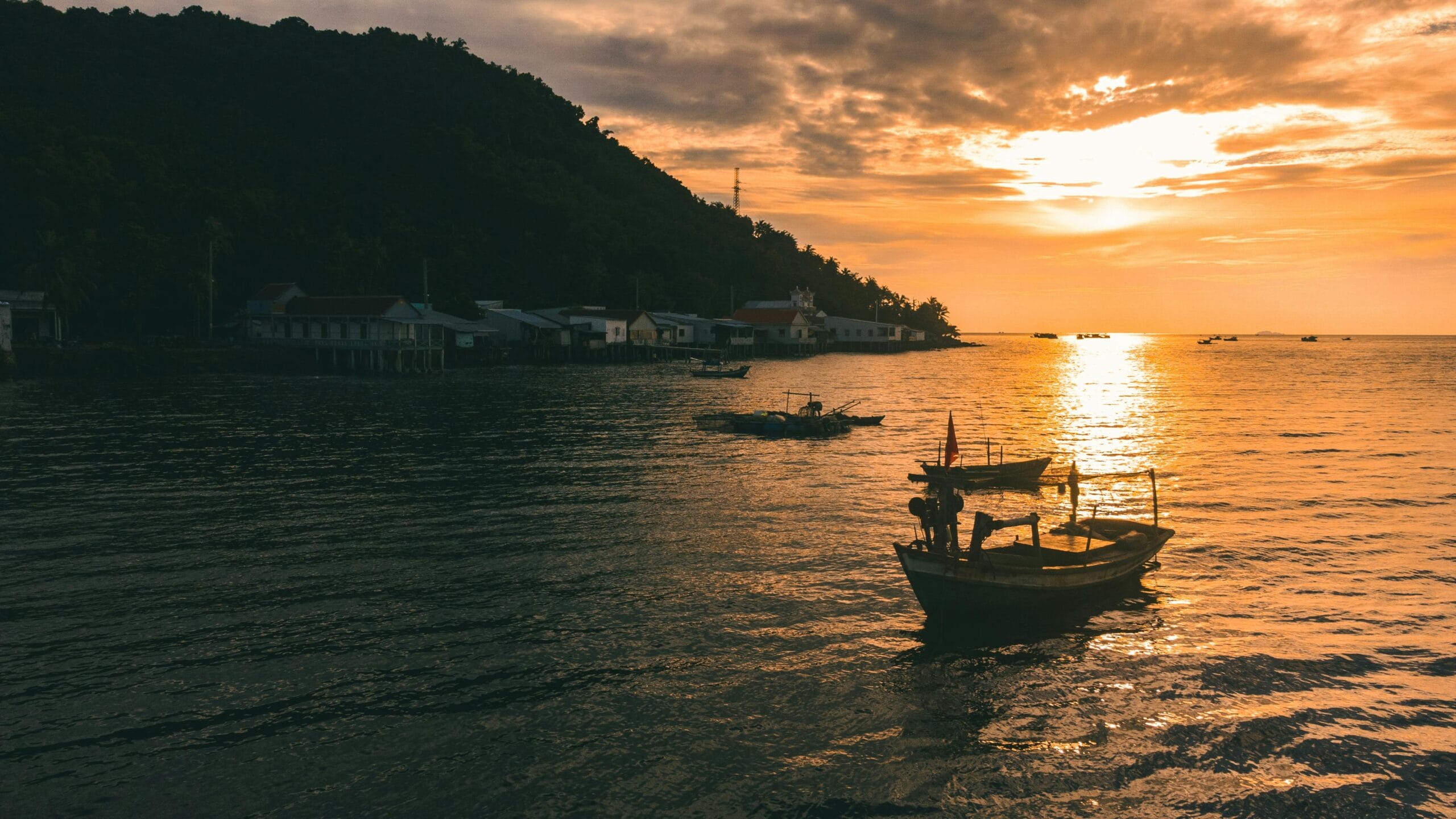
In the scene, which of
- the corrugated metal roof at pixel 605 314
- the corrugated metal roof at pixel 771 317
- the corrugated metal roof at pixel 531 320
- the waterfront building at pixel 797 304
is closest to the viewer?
the corrugated metal roof at pixel 531 320

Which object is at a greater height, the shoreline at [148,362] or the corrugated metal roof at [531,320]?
the corrugated metal roof at [531,320]

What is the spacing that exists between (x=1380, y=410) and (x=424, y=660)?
7095 cm

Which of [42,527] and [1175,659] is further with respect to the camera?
Answer: [42,527]

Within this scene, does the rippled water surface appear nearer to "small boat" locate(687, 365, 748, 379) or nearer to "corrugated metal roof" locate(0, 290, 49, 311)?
"corrugated metal roof" locate(0, 290, 49, 311)

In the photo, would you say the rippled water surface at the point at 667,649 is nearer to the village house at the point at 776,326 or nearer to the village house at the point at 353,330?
the village house at the point at 353,330

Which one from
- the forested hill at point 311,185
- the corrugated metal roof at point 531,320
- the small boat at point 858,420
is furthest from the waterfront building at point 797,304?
the small boat at point 858,420

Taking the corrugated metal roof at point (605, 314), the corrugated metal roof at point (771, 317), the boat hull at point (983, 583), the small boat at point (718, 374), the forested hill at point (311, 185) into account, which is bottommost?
the boat hull at point (983, 583)

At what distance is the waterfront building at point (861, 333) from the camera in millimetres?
163500

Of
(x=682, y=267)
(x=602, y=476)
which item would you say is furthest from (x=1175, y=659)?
(x=682, y=267)

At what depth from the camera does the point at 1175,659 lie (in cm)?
1597

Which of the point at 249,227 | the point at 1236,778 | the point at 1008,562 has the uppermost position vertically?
the point at 249,227

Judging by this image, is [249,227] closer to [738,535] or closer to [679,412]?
[679,412]

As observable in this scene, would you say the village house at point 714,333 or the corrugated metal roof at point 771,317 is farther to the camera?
the corrugated metal roof at point 771,317

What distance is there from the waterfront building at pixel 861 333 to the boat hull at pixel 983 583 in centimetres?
14585
